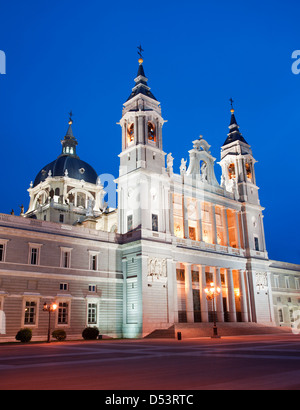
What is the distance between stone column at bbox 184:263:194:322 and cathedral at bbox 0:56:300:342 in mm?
123

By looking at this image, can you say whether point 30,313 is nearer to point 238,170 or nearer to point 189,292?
point 189,292

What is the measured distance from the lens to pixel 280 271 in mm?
68125

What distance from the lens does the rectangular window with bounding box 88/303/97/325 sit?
4134 centimetres

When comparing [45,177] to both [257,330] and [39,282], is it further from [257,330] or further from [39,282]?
[257,330]

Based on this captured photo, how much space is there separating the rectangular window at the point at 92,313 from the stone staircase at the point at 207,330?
234 inches

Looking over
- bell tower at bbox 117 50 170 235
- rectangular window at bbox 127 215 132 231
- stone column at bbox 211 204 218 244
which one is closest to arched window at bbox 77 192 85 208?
bell tower at bbox 117 50 170 235

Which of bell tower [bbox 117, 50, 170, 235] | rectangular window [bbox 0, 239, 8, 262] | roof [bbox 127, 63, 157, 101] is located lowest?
rectangular window [bbox 0, 239, 8, 262]

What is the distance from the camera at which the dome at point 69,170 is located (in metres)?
82.9

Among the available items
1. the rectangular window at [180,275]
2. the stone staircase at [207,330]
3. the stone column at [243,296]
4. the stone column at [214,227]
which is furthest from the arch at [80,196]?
the stone staircase at [207,330]

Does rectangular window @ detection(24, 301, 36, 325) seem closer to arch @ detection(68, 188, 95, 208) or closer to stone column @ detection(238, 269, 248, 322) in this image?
stone column @ detection(238, 269, 248, 322)

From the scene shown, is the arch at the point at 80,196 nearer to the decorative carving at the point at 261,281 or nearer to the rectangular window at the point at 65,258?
the decorative carving at the point at 261,281

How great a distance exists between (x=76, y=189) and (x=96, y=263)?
133ft
